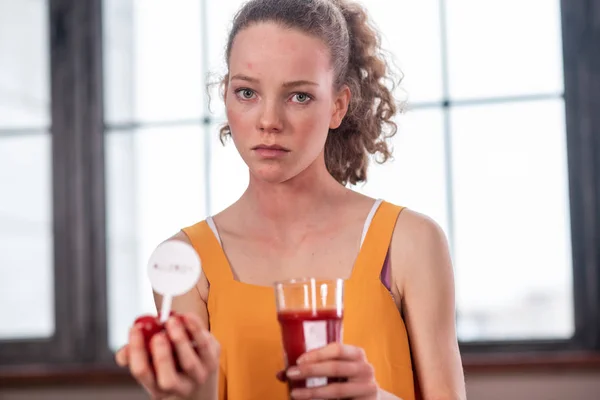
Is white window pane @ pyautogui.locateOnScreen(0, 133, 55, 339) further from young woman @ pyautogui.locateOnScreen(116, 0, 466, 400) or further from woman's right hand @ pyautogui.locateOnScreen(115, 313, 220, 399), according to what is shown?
woman's right hand @ pyautogui.locateOnScreen(115, 313, 220, 399)

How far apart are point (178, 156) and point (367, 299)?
1910 millimetres

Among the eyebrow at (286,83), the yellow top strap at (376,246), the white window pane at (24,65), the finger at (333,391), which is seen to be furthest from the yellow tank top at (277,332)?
the white window pane at (24,65)

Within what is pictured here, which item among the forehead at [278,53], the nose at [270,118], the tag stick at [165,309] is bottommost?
the tag stick at [165,309]

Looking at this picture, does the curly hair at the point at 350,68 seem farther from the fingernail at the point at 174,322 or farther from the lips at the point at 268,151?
the fingernail at the point at 174,322

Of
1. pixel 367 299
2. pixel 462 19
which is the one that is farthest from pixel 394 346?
pixel 462 19

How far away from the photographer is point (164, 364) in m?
1.05

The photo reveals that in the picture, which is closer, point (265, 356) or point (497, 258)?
point (265, 356)

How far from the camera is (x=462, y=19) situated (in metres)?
3.20

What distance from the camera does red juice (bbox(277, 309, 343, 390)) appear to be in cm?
118

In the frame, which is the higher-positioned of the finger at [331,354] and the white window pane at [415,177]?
the white window pane at [415,177]

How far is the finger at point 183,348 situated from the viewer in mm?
1065

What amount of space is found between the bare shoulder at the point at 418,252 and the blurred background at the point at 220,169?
1379 mm

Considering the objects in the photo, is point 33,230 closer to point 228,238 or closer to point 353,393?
point 228,238

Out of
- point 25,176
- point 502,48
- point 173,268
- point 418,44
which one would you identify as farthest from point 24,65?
point 173,268
